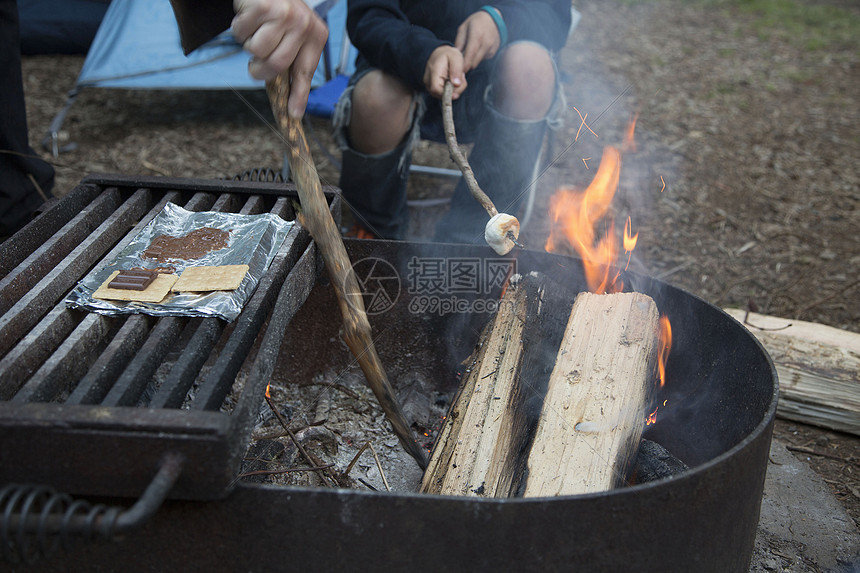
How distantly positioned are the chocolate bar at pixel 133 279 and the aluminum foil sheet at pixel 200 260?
0.04 metres

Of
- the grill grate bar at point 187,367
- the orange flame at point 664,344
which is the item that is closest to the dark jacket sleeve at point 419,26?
the orange flame at point 664,344

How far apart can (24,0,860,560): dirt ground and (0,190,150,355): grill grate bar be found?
1534 mm

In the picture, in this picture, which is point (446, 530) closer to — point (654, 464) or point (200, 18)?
point (654, 464)

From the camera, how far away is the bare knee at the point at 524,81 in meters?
2.51

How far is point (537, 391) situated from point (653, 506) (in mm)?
617

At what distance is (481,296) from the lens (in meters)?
2.04

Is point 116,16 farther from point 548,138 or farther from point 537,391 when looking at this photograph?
point 537,391

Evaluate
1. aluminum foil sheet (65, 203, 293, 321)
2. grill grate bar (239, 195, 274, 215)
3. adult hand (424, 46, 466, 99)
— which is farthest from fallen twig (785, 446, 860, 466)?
grill grate bar (239, 195, 274, 215)

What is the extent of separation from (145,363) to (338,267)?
1.90 feet

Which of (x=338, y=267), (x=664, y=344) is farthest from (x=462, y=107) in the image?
(x=664, y=344)

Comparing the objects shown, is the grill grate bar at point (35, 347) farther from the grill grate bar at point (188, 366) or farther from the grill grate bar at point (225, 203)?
the grill grate bar at point (225, 203)

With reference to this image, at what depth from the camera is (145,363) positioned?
127 centimetres

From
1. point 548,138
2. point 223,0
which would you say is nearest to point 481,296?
point 223,0

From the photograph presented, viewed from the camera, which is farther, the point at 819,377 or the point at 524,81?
the point at 524,81
